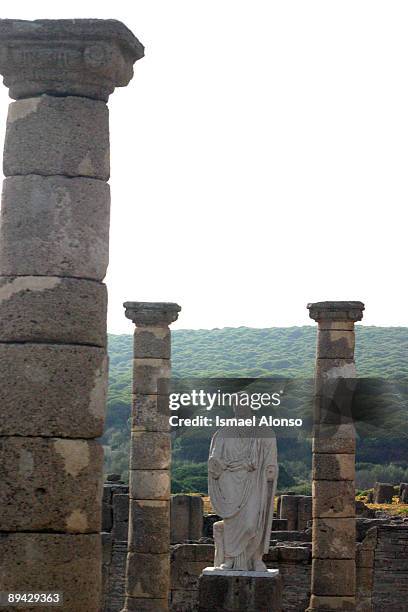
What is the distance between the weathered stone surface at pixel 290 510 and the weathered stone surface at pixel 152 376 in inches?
444

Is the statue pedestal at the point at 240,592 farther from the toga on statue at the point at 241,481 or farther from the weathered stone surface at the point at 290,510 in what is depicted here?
the weathered stone surface at the point at 290,510

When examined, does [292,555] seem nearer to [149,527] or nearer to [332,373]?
[149,527]

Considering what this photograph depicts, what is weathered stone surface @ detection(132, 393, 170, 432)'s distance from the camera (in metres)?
19.4

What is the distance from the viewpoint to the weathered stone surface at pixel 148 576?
1881 cm

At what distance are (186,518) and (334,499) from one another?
9607 millimetres

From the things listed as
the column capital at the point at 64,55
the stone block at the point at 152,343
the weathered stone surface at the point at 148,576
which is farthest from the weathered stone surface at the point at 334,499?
the column capital at the point at 64,55

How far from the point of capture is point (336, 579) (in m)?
18.8

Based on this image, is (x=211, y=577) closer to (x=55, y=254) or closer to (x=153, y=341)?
(x=153, y=341)

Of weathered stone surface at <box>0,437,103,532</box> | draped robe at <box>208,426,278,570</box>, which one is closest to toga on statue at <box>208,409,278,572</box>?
draped robe at <box>208,426,278,570</box>

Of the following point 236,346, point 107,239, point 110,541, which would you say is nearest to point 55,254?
point 107,239

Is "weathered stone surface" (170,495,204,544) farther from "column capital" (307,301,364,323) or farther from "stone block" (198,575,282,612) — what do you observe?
"stone block" (198,575,282,612)

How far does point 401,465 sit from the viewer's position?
57000 millimetres

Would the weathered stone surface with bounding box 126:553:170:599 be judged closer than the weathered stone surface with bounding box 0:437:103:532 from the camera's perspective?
No

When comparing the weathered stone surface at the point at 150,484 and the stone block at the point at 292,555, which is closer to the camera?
the weathered stone surface at the point at 150,484
